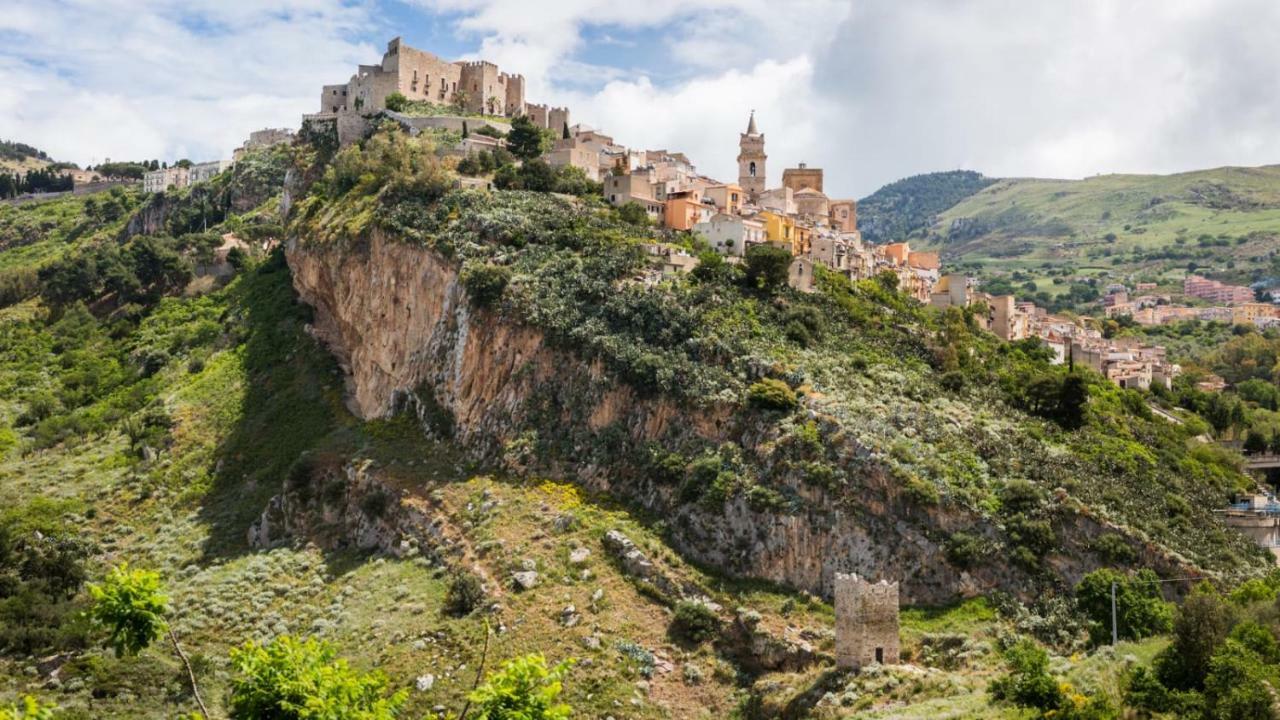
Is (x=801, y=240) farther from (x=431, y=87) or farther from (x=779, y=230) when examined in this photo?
(x=431, y=87)

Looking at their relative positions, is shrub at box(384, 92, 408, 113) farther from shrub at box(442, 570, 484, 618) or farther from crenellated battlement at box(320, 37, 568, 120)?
shrub at box(442, 570, 484, 618)

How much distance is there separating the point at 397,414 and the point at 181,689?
15865 millimetres

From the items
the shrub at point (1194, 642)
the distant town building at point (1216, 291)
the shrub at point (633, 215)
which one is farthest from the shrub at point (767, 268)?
the distant town building at point (1216, 291)

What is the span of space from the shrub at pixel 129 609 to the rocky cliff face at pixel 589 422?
24.4 m

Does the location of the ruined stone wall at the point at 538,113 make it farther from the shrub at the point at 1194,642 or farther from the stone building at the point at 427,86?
the shrub at the point at 1194,642

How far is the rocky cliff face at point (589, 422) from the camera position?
35219 mm

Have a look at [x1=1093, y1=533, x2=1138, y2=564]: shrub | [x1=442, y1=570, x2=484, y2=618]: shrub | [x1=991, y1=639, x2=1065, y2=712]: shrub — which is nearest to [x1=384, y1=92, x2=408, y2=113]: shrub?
[x1=442, y1=570, x2=484, y2=618]: shrub

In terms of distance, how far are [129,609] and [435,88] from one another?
6908cm

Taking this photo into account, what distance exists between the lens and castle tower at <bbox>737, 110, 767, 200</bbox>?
7788 cm

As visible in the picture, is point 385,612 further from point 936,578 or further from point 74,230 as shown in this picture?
point 74,230

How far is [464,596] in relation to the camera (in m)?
35.0

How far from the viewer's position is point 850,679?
3027 cm

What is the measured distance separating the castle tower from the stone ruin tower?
50.0 meters

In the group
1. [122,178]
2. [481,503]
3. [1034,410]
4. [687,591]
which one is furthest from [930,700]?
[122,178]
